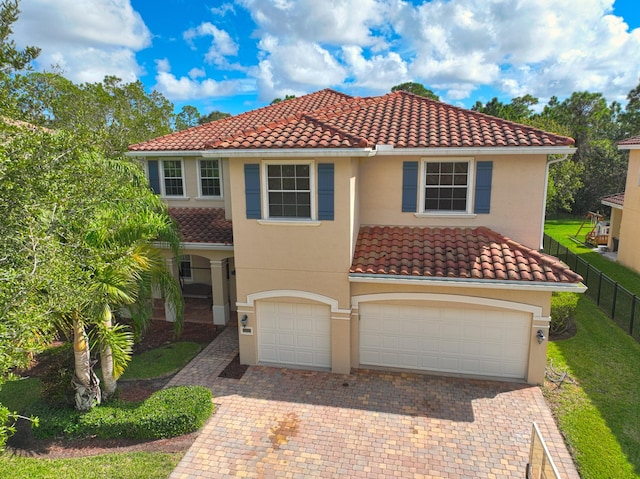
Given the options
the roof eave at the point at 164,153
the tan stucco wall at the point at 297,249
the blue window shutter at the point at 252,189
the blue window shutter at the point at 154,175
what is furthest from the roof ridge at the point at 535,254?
the blue window shutter at the point at 154,175

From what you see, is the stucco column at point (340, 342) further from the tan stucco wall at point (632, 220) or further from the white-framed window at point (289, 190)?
the tan stucco wall at point (632, 220)

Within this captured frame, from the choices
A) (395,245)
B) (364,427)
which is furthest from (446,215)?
(364,427)

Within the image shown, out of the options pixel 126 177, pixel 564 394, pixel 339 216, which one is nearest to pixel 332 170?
pixel 339 216

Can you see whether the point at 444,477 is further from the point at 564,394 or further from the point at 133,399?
the point at 133,399

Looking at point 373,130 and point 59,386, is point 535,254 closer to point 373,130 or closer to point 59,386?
point 373,130

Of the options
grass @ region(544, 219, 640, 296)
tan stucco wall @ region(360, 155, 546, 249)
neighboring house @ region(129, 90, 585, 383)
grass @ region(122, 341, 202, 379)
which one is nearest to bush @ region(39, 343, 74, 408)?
grass @ region(122, 341, 202, 379)
